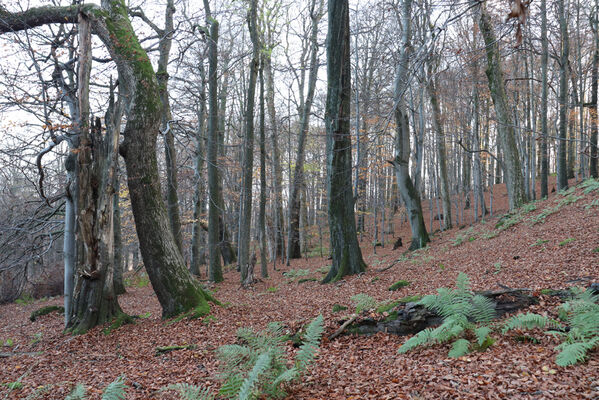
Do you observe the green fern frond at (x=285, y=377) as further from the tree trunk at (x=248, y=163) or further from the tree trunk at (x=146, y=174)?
the tree trunk at (x=248, y=163)

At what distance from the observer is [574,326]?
10.9 ft

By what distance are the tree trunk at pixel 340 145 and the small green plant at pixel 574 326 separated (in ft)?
18.0

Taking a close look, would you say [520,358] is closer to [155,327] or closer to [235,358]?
[235,358]

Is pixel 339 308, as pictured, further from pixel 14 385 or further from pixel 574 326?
pixel 14 385

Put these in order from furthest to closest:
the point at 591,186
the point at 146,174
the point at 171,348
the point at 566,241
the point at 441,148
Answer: the point at 441,148
the point at 591,186
the point at 566,241
the point at 146,174
the point at 171,348

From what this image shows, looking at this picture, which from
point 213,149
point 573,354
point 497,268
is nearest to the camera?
point 573,354

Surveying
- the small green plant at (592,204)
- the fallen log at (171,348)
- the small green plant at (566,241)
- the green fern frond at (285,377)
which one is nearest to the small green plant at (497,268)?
the small green plant at (566,241)

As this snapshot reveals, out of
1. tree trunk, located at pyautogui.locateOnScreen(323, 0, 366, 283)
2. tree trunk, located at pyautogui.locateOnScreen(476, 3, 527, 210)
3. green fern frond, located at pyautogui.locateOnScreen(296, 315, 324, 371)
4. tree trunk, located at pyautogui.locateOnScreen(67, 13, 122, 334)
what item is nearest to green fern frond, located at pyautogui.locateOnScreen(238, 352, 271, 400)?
green fern frond, located at pyautogui.locateOnScreen(296, 315, 324, 371)

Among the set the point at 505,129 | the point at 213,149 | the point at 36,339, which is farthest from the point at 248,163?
the point at 505,129

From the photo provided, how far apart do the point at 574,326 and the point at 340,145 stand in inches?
249

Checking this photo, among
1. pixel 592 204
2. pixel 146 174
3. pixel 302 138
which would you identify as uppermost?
pixel 302 138

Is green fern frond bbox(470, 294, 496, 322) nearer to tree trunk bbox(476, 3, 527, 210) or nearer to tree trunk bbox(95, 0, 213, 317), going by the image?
tree trunk bbox(95, 0, 213, 317)

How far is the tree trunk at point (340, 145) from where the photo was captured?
8.76m

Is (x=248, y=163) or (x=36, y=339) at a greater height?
(x=248, y=163)
